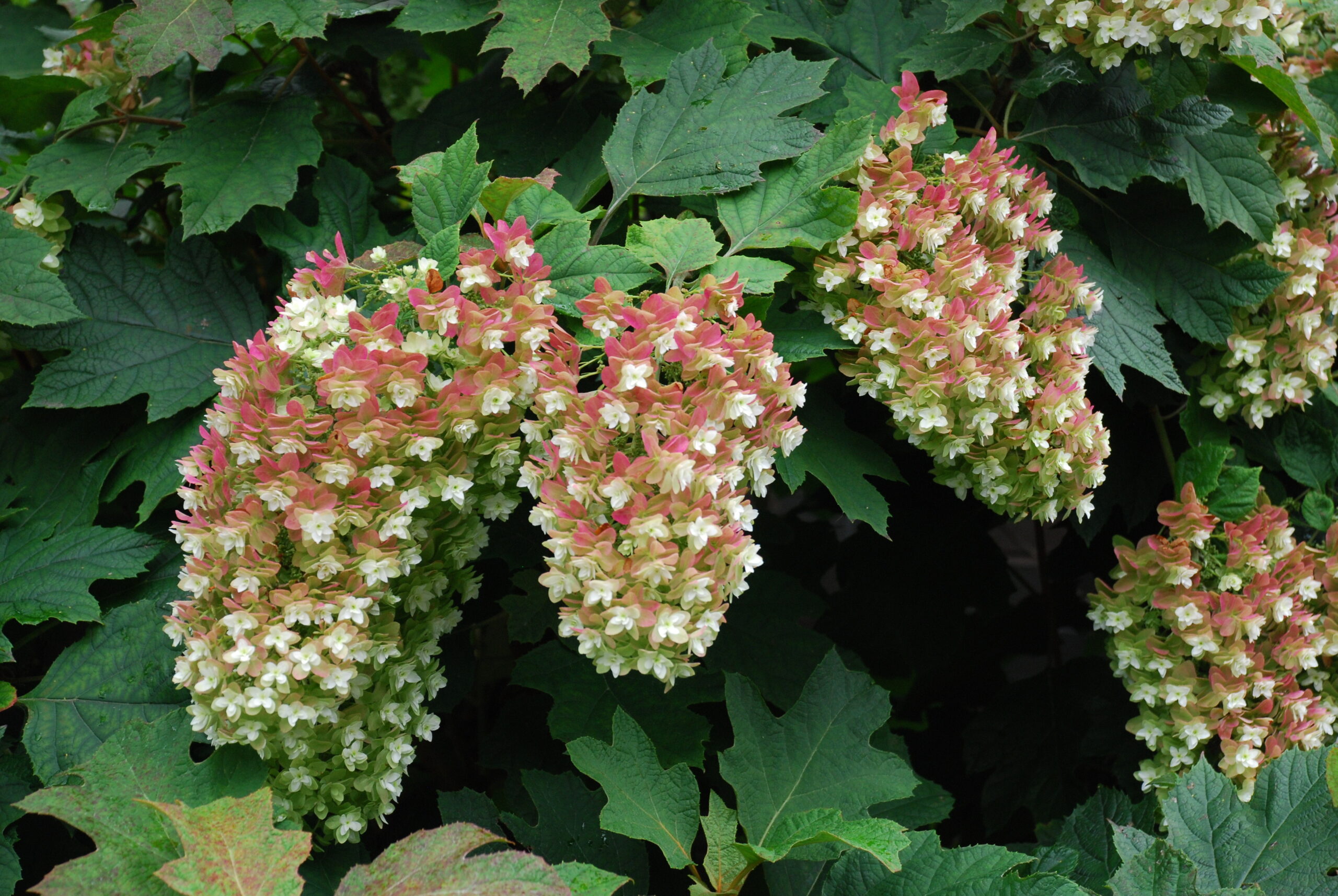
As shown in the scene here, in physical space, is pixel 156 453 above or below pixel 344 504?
below

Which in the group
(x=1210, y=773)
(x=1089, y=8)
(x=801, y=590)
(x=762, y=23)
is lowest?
(x=801, y=590)

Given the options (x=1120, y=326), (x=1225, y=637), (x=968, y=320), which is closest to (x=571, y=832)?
(x=968, y=320)

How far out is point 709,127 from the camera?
4.33 feet

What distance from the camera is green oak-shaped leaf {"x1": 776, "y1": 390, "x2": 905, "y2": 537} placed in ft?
4.06

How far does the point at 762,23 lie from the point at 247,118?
0.82m

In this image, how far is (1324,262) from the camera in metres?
1.51

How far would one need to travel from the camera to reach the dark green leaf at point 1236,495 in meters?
1.43

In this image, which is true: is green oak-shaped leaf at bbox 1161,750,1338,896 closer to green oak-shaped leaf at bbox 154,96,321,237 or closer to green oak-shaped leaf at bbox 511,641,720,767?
green oak-shaped leaf at bbox 511,641,720,767

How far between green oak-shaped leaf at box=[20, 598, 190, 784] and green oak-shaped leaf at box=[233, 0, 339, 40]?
813mm

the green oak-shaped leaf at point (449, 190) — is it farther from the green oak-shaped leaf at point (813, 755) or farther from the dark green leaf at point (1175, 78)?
the dark green leaf at point (1175, 78)

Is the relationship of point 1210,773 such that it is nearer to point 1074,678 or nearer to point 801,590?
point 801,590

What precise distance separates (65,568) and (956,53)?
1.45m

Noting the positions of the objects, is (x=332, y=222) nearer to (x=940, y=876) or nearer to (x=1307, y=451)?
(x=940, y=876)

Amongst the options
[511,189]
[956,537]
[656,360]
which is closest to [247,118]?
[511,189]
